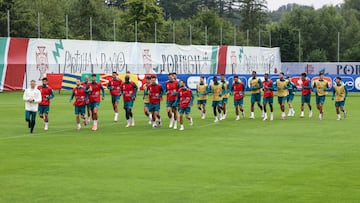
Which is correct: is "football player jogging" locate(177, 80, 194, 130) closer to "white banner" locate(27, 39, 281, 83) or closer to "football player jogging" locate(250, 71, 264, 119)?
"football player jogging" locate(250, 71, 264, 119)

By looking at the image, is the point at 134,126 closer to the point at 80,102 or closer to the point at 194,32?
the point at 80,102

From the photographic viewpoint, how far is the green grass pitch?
1483 cm

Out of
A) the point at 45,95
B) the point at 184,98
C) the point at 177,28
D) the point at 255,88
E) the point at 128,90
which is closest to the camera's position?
the point at 45,95

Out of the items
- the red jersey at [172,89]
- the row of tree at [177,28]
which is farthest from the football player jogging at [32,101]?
the row of tree at [177,28]

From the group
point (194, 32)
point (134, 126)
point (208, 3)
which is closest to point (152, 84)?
point (134, 126)

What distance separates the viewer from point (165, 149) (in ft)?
73.8

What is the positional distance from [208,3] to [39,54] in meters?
94.5

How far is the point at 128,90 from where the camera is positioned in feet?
103

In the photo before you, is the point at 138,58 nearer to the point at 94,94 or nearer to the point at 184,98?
the point at 94,94

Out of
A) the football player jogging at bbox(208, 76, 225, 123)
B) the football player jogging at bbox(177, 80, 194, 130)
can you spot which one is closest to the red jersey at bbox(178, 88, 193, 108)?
the football player jogging at bbox(177, 80, 194, 130)

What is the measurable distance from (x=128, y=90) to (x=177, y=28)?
53531 millimetres

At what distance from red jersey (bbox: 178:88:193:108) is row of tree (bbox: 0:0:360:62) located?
3942cm

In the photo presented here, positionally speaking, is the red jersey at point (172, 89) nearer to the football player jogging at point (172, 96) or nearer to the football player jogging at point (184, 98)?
the football player jogging at point (172, 96)

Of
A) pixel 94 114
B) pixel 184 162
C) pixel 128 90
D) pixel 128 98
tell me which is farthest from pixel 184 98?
pixel 184 162
